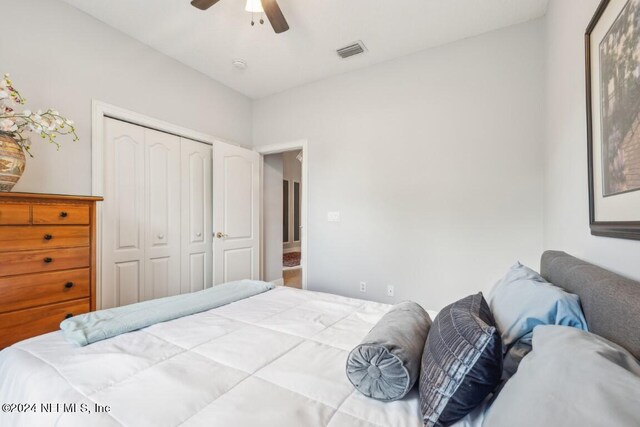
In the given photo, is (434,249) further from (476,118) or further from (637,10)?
(637,10)

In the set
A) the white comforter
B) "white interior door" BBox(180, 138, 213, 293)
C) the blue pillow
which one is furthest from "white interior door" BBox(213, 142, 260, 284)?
the blue pillow

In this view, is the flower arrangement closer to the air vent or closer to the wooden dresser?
the wooden dresser

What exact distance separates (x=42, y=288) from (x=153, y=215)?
4.03 ft

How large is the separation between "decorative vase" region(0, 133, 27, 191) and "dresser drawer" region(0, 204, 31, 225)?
7.0 inches

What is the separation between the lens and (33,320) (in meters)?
1.69

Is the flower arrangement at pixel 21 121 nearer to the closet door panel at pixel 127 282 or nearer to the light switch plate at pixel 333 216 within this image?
the closet door panel at pixel 127 282

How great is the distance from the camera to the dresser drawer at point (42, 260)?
160 cm

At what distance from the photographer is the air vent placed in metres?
2.79

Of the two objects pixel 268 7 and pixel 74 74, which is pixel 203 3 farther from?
pixel 74 74

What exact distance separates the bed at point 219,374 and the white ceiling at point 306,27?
7.27ft

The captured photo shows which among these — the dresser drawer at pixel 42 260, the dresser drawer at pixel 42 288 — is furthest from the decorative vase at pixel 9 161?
the dresser drawer at pixel 42 288

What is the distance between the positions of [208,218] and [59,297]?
1.72m

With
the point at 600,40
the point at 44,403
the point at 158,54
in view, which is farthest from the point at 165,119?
the point at 600,40

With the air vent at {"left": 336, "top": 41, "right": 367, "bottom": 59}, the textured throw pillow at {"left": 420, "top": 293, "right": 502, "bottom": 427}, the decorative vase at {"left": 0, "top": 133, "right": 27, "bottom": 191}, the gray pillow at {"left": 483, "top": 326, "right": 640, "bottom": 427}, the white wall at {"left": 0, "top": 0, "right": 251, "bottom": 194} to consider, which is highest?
the air vent at {"left": 336, "top": 41, "right": 367, "bottom": 59}
